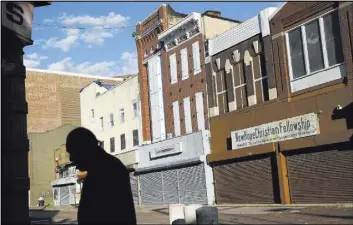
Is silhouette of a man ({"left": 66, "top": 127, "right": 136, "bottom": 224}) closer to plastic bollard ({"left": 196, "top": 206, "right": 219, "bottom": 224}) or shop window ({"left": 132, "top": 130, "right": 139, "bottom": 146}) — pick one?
plastic bollard ({"left": 196, "top": 206, "right": 219, "bottom": 224})

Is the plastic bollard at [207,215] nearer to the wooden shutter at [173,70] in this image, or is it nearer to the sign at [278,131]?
the sign at [278,131]

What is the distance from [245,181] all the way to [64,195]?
83.1 feet

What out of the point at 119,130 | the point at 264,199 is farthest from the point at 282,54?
the point at 119,130

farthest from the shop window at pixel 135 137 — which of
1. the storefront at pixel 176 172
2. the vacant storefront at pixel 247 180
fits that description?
the vacant storefront at pixel 247 180

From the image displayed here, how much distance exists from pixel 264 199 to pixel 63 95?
132ft

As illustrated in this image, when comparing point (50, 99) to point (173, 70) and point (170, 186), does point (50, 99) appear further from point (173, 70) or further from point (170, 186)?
point (170, 186)

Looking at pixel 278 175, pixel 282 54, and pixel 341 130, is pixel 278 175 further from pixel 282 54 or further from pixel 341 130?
pixel 282 54

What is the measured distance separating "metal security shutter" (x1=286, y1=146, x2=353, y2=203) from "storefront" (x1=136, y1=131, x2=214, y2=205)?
6746 mm

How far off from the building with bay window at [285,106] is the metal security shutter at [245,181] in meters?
0.05

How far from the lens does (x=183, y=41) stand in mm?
30812

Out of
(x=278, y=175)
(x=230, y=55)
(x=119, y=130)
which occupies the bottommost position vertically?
(x=278, y=175)

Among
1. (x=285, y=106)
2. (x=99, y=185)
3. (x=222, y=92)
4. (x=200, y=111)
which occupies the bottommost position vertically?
(x=99, y=185)

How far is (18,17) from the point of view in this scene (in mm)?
6207

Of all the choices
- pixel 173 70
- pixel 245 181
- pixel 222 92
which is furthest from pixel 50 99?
pixel 245 181
